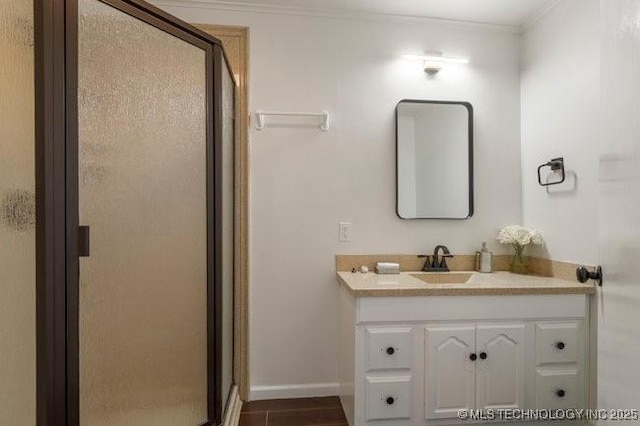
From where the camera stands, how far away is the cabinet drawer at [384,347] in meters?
1.71

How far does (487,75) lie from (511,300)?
155cm

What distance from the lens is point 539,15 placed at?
220 cm

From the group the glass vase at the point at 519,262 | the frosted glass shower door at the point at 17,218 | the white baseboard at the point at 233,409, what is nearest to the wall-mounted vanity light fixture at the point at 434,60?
the glass vase at the point at 519,262

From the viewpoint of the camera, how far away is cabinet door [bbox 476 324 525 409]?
176cm

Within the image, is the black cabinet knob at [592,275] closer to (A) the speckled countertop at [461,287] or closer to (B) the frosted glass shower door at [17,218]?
(A) the speckled countertop at [461,287]

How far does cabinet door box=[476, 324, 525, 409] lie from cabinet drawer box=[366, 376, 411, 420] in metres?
0.43

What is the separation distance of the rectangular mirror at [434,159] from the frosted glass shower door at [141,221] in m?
1.33

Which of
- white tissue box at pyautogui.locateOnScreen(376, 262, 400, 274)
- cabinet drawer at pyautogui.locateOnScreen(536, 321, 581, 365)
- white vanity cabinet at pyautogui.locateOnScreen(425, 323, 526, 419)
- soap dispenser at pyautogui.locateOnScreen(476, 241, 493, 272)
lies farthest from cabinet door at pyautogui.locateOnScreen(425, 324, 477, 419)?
soap dispenser at pyautogui.locateOnScreen(476, 241, 493, 272)

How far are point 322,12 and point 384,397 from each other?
2328 mm

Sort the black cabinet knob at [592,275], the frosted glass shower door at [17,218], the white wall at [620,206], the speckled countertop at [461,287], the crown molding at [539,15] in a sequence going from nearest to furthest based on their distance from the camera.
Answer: the frosted glass shower door at [17,218]
the white wall at [620,206]
the black cabinet knob at [592,275]
the speckled countertop at [461,287]
the crown molding at [539,15]

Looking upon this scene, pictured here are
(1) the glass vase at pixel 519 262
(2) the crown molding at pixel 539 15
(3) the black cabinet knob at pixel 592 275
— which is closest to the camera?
(3) the black cabinet knob at pixel 592 275

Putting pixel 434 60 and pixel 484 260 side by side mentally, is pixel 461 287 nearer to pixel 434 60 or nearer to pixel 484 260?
pixel 484 260

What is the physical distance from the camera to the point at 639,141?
97cm

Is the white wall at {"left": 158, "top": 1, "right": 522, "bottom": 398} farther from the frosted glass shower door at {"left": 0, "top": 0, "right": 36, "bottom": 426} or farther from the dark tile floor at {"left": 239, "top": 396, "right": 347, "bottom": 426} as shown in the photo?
the frosted glass shower door at {"left": 0, "top": 0, "right": 36, "bottom": 426}
